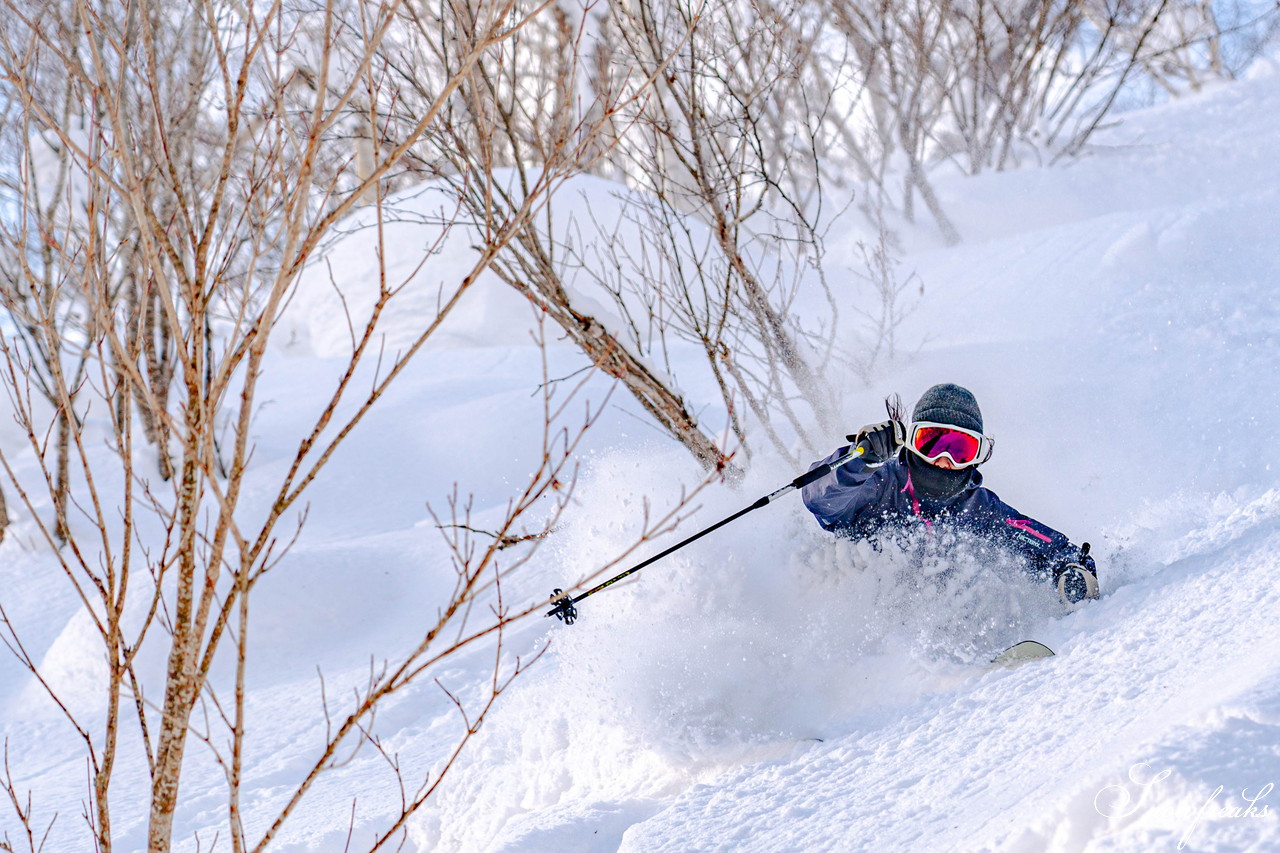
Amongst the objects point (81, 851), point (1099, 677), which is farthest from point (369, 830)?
point (1099, 677)

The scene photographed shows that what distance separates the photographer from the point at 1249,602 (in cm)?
253

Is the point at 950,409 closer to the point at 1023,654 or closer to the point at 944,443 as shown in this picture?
the point at 944,443

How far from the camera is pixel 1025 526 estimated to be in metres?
3.47

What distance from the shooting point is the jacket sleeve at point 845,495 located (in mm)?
3461

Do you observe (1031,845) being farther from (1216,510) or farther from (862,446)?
(1216,510)

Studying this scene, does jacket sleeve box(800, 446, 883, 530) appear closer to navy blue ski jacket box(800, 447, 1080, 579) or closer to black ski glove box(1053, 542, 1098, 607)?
navy blue ski jacket box(800, 447, 1080, 579)

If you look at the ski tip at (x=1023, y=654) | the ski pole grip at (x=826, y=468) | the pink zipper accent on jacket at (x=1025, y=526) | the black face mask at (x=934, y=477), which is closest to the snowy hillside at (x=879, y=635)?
the ski tip at (x=1023, y=654)

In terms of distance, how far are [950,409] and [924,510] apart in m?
0.40

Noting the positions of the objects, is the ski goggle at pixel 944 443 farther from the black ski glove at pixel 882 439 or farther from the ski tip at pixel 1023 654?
the ski tip at pixel 1023 654

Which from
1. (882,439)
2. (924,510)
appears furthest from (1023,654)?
(882,439)

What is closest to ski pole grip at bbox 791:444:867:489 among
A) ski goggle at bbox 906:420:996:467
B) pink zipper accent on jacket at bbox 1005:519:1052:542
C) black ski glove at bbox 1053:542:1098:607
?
ski goggle at bbox 906:420:996:467

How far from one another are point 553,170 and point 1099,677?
1887mm

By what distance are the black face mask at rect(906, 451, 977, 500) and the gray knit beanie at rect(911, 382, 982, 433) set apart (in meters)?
0.15

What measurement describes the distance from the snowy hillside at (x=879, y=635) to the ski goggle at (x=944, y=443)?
1.55 feet
